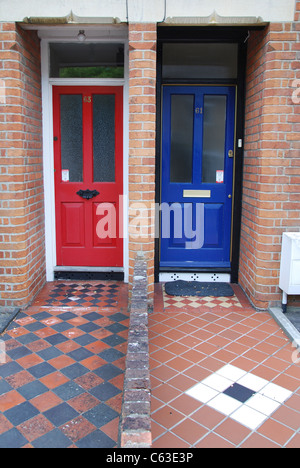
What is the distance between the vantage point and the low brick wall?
1.78m

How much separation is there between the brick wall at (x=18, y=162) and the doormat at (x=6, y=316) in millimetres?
95

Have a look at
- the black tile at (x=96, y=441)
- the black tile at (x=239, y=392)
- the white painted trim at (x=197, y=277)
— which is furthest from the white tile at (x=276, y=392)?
the white painted trim at (x=197, y=277)

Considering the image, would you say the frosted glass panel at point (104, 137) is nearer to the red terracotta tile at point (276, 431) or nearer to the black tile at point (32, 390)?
the black tile at point (32, 390)

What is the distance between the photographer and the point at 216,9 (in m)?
3.96

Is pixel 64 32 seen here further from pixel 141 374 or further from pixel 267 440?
pixel 267 440

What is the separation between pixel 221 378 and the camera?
3119 mm

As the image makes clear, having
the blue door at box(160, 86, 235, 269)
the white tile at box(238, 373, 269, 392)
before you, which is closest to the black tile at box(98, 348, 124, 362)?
the white tile at box(238, 373, 269, 392)

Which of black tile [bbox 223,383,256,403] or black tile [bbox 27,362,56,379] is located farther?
black tile [bbox 27,362,56,379]

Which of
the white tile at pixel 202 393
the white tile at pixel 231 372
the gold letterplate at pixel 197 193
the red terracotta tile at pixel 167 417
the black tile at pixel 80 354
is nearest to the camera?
the red terracotta tile at pixel 167 417

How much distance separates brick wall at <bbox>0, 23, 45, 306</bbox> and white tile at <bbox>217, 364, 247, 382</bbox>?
2.28 metres

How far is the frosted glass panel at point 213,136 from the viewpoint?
498 cm

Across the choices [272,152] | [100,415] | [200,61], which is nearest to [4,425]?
[100,415]

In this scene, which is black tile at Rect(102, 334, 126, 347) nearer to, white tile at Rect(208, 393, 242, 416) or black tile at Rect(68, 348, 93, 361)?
black tile at Rect(68, 348, 93, 361)
